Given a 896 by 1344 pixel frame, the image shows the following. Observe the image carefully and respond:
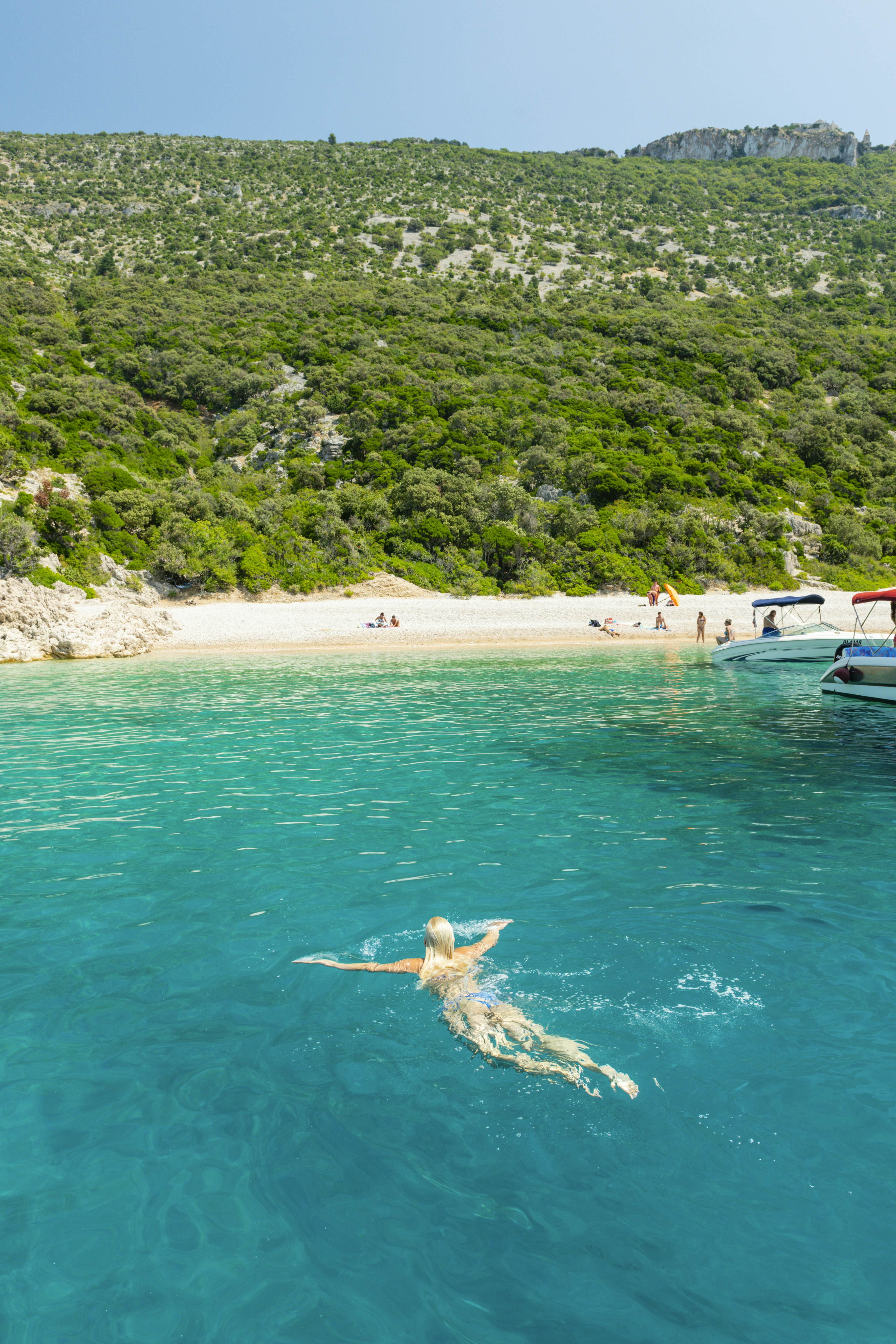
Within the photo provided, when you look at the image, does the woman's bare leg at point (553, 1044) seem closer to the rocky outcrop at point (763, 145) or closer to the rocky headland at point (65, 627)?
the rocky headland at point (65, 627)

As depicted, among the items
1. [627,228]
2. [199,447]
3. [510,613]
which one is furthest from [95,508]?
[627,228]

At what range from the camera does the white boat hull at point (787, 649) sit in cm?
2580

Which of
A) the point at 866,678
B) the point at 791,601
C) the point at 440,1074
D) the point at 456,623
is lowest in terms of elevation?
the point at 440,1074

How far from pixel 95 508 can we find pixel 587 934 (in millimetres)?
43138

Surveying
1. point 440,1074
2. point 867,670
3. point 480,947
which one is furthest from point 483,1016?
point 867,670

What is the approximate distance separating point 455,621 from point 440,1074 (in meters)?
34.4

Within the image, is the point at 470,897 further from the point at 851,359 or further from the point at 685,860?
the point at 851,359

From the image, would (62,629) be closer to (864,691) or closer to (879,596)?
(864,691)

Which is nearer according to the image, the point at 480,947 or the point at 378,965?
the point at 378,965

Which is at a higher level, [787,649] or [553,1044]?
[787,649]

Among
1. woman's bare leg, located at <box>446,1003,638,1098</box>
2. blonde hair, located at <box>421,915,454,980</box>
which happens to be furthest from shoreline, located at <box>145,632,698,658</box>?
woman's bare leg, located at <box>446,1003,638,1098</box>

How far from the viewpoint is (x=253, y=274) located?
89750mm

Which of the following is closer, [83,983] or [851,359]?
[83,983]

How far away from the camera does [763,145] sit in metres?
157
